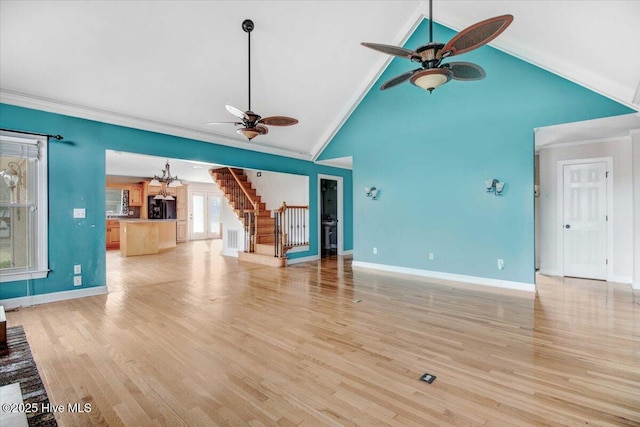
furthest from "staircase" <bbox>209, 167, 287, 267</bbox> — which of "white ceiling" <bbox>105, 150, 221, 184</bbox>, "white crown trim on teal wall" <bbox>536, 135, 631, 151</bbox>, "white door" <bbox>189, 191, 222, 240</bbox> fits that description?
"white crown trim on teal wall" <bbox>536, 135, 631, 151</bbox>

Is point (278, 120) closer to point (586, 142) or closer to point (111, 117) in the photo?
point (111, 117)

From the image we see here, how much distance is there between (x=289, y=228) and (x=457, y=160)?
14.0 ft

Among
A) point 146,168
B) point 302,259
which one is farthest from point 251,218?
point 146,168

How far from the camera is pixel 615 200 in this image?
5.40m

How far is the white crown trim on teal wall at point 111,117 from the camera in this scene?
161 inches

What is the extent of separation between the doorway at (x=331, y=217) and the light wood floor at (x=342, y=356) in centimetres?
403

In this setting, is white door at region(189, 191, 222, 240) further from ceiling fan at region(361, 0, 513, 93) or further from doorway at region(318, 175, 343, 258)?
ceiling fan at region(361, 0, 513, 93)

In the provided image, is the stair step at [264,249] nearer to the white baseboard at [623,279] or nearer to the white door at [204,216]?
the white door at [204,216]

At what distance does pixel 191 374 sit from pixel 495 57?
20.2 ft

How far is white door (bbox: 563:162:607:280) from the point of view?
5547mm

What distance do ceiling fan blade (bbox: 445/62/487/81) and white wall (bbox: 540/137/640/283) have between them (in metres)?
4.34

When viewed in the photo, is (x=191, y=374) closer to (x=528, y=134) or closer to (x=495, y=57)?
(x=528, y=134)

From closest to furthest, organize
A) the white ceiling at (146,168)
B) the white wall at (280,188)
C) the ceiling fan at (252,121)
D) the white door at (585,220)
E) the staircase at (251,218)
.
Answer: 1. the ceiling fan at (252,121)
2. the white door at (585,220)
3. the staircase at (251,218)
4. the white ceiling at (146,168)
5. the white wall at (280,188)

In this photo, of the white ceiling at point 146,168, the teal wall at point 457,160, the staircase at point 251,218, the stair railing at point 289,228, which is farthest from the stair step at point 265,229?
the teal wall at point 457,160
